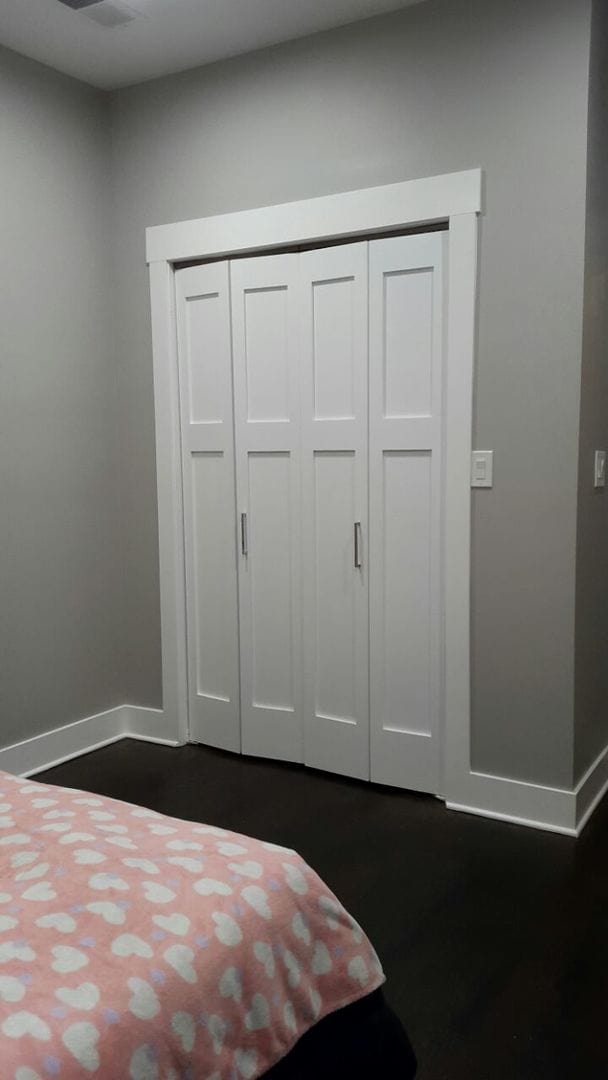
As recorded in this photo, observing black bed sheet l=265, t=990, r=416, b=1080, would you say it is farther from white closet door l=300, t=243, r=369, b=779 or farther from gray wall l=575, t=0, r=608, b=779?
white closet door l=300, t=243, r=369, b=779

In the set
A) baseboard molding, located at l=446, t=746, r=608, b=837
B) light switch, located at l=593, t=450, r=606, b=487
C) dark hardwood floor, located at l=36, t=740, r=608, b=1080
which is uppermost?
light switch, located at l=593, t=450, r=606, b=487

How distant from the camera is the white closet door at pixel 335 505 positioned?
10.2 feet

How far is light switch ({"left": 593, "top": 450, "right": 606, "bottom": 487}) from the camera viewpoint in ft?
9.43

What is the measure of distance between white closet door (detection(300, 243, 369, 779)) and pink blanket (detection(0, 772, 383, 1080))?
167 centimetres

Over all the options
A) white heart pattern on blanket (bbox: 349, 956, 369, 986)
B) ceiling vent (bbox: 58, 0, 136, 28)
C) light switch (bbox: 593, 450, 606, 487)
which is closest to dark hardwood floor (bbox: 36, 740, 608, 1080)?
white heart pattern on blanket (bbox: 349, 956, 369, 986)

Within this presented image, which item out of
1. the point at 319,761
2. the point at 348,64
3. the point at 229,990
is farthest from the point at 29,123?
the point at 229,990

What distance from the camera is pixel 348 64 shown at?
2973 mm

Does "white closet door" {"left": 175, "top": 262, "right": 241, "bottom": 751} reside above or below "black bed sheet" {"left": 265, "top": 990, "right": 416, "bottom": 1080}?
above

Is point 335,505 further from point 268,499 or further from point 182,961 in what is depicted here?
point 182,961

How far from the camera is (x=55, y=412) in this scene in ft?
11.1

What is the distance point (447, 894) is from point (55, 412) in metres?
2.26

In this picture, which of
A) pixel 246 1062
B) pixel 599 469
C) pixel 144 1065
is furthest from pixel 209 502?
pixel 144 1065

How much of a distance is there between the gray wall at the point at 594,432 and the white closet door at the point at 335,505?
77 cm

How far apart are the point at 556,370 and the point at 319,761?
5.55 ft
